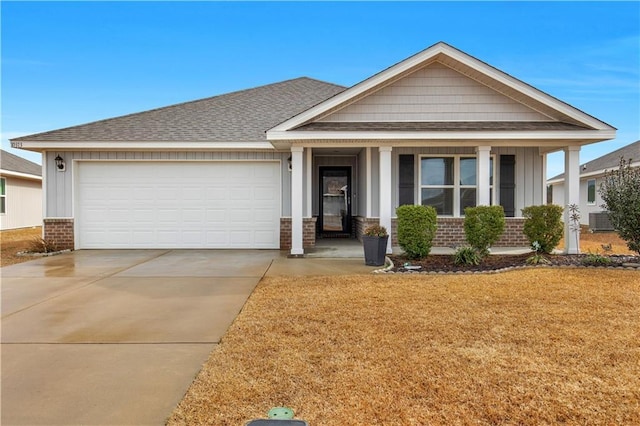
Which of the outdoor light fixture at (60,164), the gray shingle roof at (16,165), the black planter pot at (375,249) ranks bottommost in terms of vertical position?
the black planter pot at (375,249)

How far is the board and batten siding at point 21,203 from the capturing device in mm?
19641

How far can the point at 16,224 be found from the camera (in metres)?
20.4

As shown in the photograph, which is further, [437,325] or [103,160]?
[103,160]

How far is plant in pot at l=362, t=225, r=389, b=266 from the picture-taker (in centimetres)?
861

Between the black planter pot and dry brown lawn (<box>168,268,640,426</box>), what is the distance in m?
2.48

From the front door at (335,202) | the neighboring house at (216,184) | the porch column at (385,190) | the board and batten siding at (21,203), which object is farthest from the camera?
the board and batten siding at (21,203)

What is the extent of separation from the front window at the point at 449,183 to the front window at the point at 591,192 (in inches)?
534

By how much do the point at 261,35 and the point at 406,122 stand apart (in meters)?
11.0

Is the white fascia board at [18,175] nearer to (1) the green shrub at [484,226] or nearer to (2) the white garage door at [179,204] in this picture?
(2) the white garage door at [179,204]

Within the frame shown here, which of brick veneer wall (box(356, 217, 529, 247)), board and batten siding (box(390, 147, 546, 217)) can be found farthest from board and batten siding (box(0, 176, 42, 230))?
board and batten siding (box(390, 147, 546, 217))

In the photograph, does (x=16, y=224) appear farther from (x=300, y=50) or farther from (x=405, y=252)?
(x=405, y=252)

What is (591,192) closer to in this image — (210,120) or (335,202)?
(335,202)

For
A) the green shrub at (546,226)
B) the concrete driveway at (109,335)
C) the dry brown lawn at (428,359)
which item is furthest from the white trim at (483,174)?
the concrete driveway at (109,335)

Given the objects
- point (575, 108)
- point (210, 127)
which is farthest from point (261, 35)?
point (575, 108)
